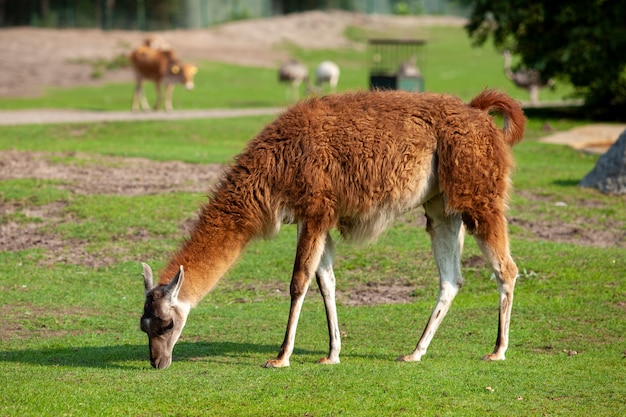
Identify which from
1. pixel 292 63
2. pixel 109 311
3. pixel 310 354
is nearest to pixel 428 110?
pixel 310 354

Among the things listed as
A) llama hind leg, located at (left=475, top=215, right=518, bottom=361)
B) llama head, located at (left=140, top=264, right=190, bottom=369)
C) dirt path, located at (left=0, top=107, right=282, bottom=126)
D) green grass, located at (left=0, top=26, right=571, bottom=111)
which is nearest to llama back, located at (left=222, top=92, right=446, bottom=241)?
llama hind leg, located at (left=475, top=215, right=518, bottom=361)

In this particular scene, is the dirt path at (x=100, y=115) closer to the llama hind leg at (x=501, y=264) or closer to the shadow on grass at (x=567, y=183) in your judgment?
the shadow on grass at (x=567, y=183)

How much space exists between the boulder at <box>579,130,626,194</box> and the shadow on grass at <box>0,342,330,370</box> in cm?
894

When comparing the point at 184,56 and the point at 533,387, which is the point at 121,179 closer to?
the point at 533,387

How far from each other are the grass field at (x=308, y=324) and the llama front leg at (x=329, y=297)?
23 cm

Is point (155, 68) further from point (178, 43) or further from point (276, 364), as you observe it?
point (276, 364)

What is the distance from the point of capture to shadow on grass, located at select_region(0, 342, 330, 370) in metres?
8.09

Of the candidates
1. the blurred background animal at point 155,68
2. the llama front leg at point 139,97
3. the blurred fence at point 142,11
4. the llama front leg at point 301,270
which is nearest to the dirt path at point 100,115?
the llama front leg at point 139,97

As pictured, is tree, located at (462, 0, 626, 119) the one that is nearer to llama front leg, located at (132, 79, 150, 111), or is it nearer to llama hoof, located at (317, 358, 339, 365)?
llama front leg, located at (132, 79, 150, 111)

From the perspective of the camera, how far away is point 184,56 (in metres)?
46.4

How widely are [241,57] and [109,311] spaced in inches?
1576

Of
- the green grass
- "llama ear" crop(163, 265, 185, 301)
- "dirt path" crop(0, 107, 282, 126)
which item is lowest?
the green grass

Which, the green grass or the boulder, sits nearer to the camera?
the boulder

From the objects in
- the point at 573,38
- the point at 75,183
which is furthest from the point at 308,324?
the point at 573,38
